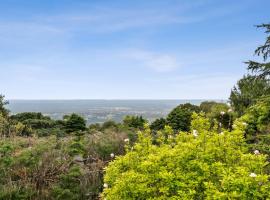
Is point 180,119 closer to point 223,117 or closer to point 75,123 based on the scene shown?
point 75,123

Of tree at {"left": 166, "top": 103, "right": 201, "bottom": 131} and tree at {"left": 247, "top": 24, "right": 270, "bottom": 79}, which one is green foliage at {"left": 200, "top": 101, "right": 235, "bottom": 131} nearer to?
tree at {"left": 247, "top": 24, "right": 270, "bottom": 79}

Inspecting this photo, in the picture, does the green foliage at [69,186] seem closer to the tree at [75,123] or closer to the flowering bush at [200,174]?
the flowering bush at [200,174]

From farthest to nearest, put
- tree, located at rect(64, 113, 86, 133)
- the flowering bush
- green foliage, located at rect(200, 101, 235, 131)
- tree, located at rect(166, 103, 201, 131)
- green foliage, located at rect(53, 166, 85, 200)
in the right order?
tree, located at rect(166, 103, 201, 131)
tree, located at rect(64, 113, 86, 133)
green foliage, located at rect(200, 101, 235, 131)
green foliage, located at rect(53, 166, 85, 200)
the flowering bush

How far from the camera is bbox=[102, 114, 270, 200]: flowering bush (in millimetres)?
4539

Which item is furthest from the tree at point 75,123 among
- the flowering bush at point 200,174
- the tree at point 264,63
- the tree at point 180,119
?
the flowering bush at point 200,174

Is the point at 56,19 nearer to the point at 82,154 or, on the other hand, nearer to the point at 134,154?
the point at 82,154

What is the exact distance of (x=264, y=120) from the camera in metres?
11.7

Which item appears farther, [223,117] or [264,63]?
[223,117]

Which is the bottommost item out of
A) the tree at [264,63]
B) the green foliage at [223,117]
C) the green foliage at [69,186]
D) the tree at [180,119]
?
the green foliage at [69,186]

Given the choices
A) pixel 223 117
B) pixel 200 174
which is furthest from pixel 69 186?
pixel 223 117

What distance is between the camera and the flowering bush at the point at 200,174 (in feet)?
14.9

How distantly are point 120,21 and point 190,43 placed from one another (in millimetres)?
4831

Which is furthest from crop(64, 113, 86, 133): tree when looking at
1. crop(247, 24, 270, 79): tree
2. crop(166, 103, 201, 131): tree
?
crop(247, 24, 270, 79): tree

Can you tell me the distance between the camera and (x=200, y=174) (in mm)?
5129
